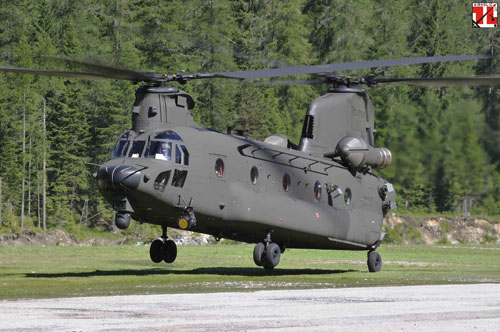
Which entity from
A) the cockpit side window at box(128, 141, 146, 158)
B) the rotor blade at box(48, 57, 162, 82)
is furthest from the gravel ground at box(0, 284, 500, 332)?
the rotor blade at box(48, 57, 162, 82)

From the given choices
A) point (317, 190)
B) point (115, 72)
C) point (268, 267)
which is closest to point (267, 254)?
point (268, 267)

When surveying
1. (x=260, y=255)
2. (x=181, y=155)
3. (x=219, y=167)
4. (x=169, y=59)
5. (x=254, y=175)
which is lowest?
(x=260, y=255)

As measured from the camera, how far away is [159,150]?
26.4m

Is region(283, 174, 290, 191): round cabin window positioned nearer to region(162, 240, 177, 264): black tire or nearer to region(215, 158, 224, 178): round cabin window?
region(215, 158, 224, 178): round cabin window

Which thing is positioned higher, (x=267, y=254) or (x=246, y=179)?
(x=246, y=179)

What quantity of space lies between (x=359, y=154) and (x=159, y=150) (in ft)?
29.9

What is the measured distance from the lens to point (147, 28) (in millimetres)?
100062

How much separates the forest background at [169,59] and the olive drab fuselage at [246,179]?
19.4 meters

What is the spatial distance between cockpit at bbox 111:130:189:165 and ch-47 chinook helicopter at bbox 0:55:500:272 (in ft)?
0.10

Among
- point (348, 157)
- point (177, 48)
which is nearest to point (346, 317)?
point (348, 157)

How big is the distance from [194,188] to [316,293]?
6515 mm

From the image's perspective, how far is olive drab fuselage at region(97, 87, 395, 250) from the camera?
26297 mm

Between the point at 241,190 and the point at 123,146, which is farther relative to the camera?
the point at 241,190

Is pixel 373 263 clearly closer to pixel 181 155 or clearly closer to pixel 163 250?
pixel 163 250
